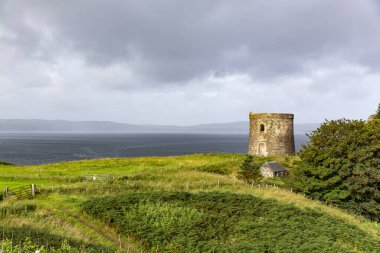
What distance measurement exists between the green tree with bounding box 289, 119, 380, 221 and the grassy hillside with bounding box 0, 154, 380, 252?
229 cm

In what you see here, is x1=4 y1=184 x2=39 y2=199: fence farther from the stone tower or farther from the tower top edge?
the tower top edge

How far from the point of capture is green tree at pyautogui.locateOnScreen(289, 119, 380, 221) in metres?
27.9

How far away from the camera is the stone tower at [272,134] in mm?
56500

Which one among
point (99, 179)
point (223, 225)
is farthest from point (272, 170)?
point (223, 225)

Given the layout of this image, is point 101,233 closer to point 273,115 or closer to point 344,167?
point 344,167

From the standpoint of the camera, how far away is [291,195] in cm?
2916

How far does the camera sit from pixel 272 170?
1745 inches

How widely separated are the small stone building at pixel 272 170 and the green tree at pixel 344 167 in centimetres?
1342

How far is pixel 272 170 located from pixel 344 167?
16.4m

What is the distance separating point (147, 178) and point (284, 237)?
2183 centimetres

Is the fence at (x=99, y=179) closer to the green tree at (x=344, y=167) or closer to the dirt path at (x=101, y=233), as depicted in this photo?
the dirt path at (x=101, y=233)

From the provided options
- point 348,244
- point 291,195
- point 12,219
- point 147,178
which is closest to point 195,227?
point 348,244

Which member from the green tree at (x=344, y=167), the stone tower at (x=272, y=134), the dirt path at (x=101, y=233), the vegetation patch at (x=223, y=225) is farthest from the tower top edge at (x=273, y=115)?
the dirt path at (x=101, y=233)

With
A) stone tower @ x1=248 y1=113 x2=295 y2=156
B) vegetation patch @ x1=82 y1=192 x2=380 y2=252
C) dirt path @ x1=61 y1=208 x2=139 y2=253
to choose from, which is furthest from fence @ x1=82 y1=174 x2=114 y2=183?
stone tower @ x1=248 y1=113 x2=295 y2=156
